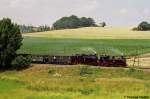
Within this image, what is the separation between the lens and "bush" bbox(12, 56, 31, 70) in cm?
7138

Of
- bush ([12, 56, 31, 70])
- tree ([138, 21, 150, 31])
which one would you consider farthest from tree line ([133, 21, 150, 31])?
bush ([12, 56, 31, 70])

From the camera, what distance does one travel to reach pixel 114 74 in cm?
6612

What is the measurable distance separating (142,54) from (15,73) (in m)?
30.0

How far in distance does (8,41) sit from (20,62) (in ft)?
17.0

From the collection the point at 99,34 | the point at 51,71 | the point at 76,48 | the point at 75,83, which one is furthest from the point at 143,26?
the point at 75,83

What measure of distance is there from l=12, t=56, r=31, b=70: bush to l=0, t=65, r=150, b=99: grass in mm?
1472

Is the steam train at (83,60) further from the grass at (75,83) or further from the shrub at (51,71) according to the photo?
the shrub at (51,71)

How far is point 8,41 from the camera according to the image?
75188 millimetres

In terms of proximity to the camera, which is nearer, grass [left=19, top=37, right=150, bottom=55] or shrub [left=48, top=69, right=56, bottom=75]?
shrub [left=48, top=69, right=56, bottom=75]

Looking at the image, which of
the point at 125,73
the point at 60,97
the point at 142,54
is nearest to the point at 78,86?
the point at 60,97

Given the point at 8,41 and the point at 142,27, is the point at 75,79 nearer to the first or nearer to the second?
the point at 8,41

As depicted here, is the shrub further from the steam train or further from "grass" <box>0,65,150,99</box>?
the steam train

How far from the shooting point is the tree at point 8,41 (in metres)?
72.6

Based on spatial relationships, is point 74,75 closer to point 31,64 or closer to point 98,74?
point 98,74
